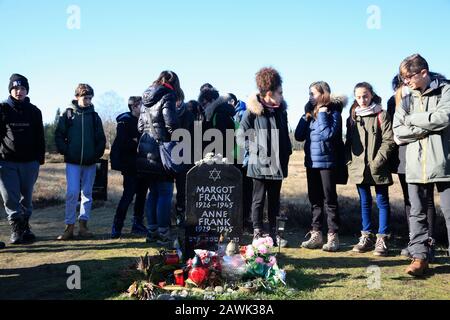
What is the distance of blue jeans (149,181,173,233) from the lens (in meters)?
6.19

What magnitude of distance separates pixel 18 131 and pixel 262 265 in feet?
13.8

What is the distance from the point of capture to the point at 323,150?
6.05m

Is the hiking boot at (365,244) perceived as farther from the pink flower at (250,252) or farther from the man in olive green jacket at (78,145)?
the man in olive green jacket at (78,145)

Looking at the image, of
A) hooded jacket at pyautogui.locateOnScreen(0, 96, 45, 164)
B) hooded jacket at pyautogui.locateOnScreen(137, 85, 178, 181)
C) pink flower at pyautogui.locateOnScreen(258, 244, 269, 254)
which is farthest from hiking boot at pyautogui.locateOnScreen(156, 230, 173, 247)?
hooded jacket at pyautogui.locateOnScreen(0, 96, 45, 164)

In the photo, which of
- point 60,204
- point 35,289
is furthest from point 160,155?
point 60,204

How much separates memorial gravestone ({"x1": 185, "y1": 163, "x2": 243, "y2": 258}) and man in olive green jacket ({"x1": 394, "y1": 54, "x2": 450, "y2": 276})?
1970mm

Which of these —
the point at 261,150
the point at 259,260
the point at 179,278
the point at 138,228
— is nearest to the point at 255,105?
the point at 261,150

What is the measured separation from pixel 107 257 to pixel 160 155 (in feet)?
5.05

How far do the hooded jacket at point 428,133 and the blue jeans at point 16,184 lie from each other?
5198 mm

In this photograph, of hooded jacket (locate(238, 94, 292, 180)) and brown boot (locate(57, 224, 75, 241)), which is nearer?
hooded jacket (locate(238, 94, 292, 180))

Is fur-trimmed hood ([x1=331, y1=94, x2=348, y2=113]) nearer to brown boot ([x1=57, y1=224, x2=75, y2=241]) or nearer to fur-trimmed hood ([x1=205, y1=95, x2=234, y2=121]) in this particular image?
fur-trimmed hood ([x1=205, y1=95, x2=234, y2=121])

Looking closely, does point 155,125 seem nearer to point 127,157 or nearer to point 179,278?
point 127,157

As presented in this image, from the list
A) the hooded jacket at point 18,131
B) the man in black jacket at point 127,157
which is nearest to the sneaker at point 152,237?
the man in black jacket at point 127,157
